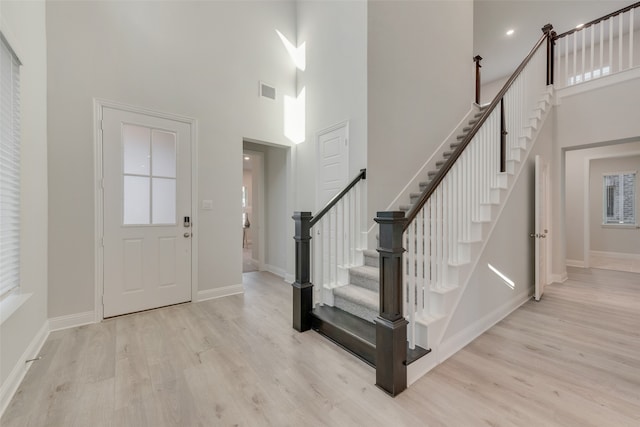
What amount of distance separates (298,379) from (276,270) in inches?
122

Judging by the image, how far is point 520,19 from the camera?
16.9ft

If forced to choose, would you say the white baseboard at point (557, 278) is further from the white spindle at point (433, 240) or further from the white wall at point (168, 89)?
the white wall at point (168, 89)

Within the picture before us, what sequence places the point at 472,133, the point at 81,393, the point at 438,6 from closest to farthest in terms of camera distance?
the point at 81,393
the point at 472,133
the point at 438,6

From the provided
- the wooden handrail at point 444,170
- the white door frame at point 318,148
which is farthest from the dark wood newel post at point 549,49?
the white door frame at point 318,148

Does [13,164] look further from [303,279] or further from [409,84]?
[409,84]

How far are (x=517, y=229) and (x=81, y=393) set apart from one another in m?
4.21

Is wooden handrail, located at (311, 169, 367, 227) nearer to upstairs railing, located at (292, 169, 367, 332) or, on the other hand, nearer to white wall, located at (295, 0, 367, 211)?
upstairs railing, located at (292, 169, 367, 332)

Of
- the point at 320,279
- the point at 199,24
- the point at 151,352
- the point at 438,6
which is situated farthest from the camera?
the point at 438,6

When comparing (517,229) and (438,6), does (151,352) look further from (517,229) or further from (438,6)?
(438,6)

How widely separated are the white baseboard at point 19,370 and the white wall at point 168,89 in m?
0.37

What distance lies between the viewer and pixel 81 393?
1.73 metres

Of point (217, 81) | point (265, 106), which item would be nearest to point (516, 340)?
point (265, 106)

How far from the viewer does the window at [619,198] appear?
617cm

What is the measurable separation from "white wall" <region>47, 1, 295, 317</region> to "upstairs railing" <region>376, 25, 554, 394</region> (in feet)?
8.26
